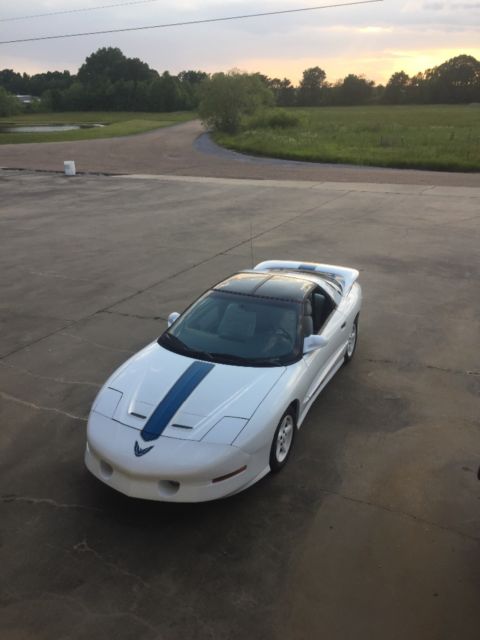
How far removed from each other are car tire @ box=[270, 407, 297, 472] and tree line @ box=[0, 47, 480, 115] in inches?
3773

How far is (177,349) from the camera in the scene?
5262mm

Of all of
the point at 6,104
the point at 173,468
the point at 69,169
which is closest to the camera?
the point at 173,468

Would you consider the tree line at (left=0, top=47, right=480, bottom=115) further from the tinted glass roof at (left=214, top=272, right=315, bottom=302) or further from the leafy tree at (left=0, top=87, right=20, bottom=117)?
the tinted glass roof at (left=214, top=272, right=315, bottom=302)

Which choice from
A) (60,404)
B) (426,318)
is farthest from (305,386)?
(426,318)

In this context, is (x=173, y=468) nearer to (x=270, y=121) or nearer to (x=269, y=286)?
(x=269, y=286)

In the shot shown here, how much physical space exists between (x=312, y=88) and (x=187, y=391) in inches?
5560

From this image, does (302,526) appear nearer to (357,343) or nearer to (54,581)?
(54,581)

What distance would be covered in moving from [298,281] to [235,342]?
1260 mm

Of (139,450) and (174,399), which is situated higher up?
(174,399)

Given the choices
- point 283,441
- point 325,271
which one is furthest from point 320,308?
point 283,441

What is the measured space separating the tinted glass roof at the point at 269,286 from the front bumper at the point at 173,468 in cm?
194

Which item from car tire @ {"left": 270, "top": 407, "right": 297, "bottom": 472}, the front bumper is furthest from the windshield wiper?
the front bumper

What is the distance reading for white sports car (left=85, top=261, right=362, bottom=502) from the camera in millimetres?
4074

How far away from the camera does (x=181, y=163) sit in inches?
1198
